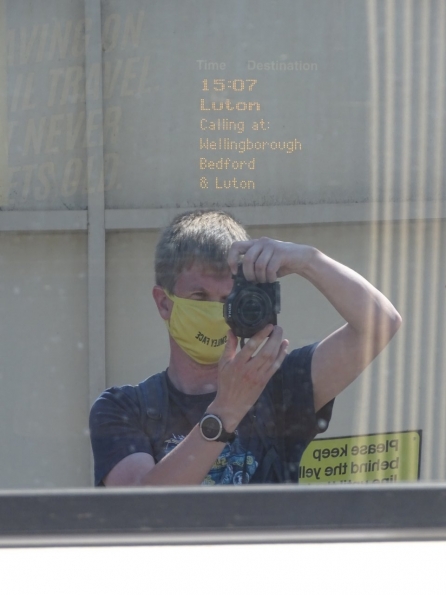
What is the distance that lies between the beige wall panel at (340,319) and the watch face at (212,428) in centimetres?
18

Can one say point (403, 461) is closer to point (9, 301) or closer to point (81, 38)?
point (9, 301)

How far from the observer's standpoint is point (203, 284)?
5.48ft

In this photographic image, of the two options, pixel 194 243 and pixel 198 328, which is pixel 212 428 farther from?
pixel 194 243

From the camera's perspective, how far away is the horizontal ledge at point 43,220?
170 cm

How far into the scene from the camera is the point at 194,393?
1.69m

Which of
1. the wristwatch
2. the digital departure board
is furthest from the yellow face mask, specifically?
the digital departure board

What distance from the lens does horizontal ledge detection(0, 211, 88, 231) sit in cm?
170

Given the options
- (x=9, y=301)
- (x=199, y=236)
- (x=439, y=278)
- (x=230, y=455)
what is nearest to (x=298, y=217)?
(x=199, y=236)

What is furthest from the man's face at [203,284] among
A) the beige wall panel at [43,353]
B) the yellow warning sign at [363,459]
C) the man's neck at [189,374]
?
the yellow warning sign at [363,459]

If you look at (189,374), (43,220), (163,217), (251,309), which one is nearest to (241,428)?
(189,374)

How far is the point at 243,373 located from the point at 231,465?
0.21 m

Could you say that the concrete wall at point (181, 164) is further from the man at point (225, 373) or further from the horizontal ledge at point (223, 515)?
the horizontal ledge at point (223, 515)

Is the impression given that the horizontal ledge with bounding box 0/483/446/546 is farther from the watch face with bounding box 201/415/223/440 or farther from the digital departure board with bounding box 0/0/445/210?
the digital departure board with bounding box 0/0/445/210

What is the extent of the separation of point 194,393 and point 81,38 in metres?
0.84
